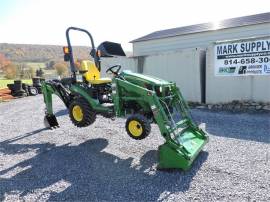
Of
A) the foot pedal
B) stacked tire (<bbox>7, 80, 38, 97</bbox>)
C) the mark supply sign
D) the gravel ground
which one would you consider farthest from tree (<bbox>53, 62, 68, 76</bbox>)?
the gravel ground

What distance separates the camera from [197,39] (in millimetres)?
16828

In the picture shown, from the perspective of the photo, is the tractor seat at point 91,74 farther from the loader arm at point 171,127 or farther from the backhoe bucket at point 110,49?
the loader arm at point 171,127

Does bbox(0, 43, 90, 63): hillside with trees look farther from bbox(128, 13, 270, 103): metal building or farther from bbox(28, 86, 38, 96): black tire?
bbox(128, 13, 270, 103): metal building

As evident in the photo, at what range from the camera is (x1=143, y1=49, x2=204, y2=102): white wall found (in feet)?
34.6

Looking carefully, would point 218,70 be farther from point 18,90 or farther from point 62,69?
point 62,69

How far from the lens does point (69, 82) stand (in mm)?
6695

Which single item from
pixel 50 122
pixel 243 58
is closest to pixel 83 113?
pixel 50 122

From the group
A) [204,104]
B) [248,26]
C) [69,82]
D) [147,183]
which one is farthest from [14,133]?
[248,26]

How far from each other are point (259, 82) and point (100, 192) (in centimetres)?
724

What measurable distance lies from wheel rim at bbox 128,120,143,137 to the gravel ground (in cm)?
54

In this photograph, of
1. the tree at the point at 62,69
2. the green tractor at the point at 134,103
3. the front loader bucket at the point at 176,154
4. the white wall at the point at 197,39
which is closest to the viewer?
the front loader bucket at the point at 176,154

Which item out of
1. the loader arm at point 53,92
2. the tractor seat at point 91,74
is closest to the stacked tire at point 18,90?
the loader arm at point 53,92

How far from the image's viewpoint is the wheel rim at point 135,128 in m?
4.84

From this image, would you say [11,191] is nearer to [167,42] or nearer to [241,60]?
[241,60]
